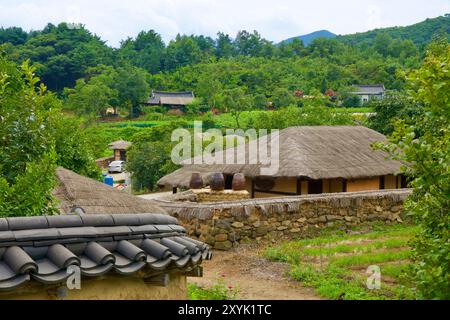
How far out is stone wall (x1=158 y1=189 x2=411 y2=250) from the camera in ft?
39.4

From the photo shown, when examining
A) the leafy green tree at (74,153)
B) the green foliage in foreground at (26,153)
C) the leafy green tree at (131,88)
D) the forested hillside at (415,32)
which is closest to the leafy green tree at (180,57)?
the leafy green tree at (131,88)

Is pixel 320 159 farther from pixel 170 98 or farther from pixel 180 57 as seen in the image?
pixel 180 57

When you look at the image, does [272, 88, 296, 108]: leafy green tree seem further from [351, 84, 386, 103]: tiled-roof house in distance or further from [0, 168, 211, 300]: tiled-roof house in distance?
[0, 168, 211, 300]: tiled-roof house in distance

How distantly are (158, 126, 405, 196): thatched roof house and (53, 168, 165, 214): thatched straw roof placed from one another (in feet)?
16.8

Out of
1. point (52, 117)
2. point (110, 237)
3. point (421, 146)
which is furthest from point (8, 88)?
point (421, 146)

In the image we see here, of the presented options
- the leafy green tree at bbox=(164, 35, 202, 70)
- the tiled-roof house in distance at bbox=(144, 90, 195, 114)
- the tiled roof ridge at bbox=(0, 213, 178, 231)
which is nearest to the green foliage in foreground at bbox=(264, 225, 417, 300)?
the tiled roof ridge at bbox=(0, 213, 178, 231)

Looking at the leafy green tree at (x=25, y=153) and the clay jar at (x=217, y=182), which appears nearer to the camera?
the leafy green tree at (x=25, y=153)

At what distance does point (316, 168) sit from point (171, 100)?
46.2 meters

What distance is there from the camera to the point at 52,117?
267 inches

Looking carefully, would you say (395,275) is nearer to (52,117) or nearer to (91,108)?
(52,117)

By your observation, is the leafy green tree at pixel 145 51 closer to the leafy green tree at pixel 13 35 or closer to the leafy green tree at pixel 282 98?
the leafy green tree at pixel 13 35

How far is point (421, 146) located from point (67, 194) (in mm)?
8271

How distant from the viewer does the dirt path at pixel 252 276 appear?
8664 millimetres

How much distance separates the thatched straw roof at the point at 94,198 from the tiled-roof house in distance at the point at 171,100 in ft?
155
